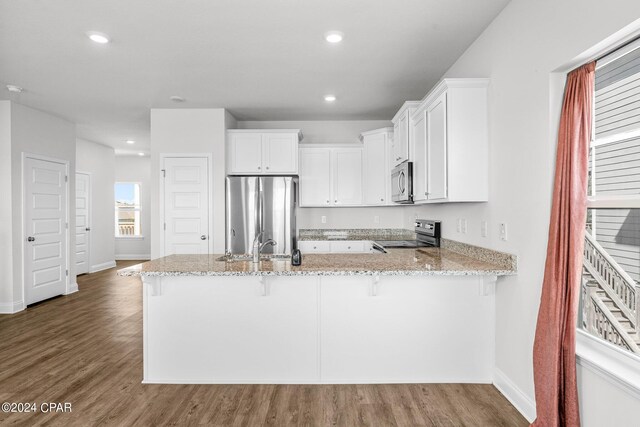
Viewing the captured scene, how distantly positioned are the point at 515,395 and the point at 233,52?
11.1 feet

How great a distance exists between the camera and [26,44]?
3.03 metres

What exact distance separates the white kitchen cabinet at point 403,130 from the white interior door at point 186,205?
246 centimetres

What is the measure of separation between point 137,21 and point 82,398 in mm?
2710

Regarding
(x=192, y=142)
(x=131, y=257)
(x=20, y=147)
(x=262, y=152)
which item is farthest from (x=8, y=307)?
(x=131, y=257)

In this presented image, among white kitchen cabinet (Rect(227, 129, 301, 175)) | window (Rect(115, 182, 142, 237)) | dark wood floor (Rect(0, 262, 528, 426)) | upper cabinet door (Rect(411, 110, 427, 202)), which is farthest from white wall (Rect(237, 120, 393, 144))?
window (Rect(115, 182, 142, 237))

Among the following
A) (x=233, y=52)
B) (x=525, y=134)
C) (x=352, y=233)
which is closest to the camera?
(x=525, y=134)

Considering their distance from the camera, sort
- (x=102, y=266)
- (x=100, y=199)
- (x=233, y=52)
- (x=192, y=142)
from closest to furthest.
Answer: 1. (x=233, y=52)
2. (x=192, y=142)
3. (x=100, y=199)
4. (x=102, y=266)

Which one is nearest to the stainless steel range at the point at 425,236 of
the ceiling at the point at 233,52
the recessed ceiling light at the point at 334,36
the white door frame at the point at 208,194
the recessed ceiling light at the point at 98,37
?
the ceiling at the point at 233,52

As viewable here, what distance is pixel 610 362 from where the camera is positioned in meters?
1.67

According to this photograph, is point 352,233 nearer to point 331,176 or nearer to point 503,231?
point 331,176

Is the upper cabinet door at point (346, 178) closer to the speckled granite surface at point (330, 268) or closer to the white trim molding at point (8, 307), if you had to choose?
the speckled granite surface at point (330, 268)

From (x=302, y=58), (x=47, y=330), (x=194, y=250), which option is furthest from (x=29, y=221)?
(x=302, y=58)

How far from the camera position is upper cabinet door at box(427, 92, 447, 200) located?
2758 millimetres

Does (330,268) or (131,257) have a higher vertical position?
(330,268)
